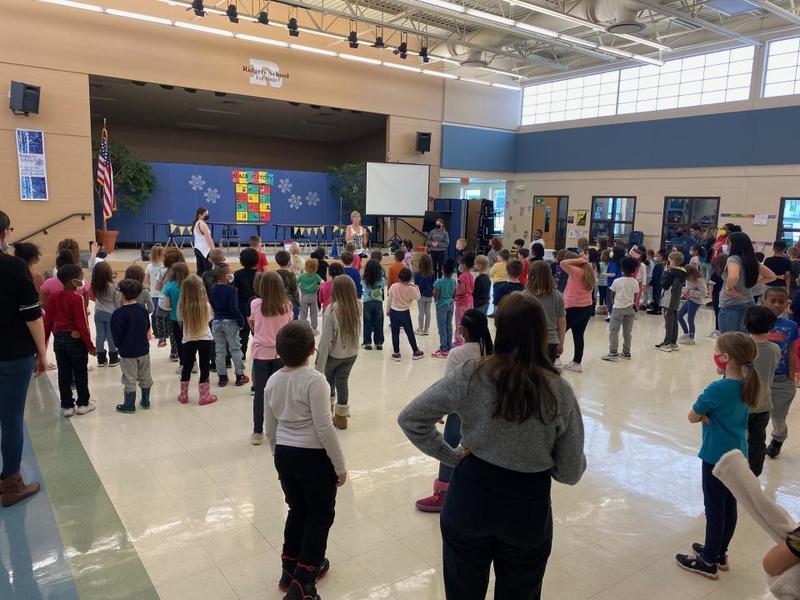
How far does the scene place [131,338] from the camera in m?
4.75

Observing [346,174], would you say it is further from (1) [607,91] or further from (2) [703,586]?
(2) [703,586]

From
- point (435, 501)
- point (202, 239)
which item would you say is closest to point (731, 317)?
point (435, 501)

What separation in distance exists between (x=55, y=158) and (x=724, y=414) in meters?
14.1

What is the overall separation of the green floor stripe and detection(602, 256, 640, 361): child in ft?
19.8

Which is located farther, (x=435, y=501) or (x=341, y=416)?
(x=341, y=416)

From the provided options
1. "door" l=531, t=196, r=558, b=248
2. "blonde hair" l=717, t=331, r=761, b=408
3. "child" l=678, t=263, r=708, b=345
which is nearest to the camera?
"blonde hair" l=717, t=331, r=761, b=408

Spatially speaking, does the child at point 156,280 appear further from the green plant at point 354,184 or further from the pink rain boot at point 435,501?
the green plant at point 354,184

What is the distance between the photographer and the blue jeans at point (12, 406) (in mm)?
3250

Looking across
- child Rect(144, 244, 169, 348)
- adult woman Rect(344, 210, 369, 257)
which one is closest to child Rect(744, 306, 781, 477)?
child Rect(144, 244, 169, 348)

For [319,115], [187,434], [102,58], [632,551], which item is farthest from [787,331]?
[319,115]

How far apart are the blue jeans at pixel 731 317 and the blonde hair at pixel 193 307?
5.14 metres

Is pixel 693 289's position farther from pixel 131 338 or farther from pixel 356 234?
pixel 131 338

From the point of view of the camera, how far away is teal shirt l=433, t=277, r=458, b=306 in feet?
22.7

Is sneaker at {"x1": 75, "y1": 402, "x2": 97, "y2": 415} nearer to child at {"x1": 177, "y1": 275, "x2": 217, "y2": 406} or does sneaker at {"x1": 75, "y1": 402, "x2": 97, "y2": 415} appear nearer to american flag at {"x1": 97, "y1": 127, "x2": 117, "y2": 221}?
child at {"x1": 177, "y1": 275, "x2": 217, "y2": 406}
